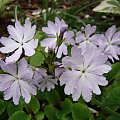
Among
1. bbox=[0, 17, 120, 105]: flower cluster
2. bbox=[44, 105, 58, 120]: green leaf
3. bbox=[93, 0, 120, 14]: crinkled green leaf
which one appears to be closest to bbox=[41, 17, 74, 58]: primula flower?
bbox=[0, 17, 120, 105]: flower cluster

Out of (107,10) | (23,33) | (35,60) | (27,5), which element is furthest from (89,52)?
(27,5)

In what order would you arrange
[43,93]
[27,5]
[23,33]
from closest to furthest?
[23,33] → [43,93] → [27,5]

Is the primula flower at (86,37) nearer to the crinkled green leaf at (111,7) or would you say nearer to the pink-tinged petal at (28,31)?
the pink-tinged petal at (28,31)

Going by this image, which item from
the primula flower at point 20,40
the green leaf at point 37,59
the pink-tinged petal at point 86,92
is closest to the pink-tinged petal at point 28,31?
the primula flower at point 20,40

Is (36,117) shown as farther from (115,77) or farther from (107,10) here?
(107,10)

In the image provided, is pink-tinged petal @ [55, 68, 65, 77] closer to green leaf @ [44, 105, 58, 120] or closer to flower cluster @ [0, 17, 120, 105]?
flower cluster @ [0, 17, 120, 105]

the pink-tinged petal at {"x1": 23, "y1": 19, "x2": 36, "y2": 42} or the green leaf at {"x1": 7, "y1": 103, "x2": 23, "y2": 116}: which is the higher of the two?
the pink-tinged petal at {"x1": 23, "y1": 19, "x2": 36, "y2": 42}
